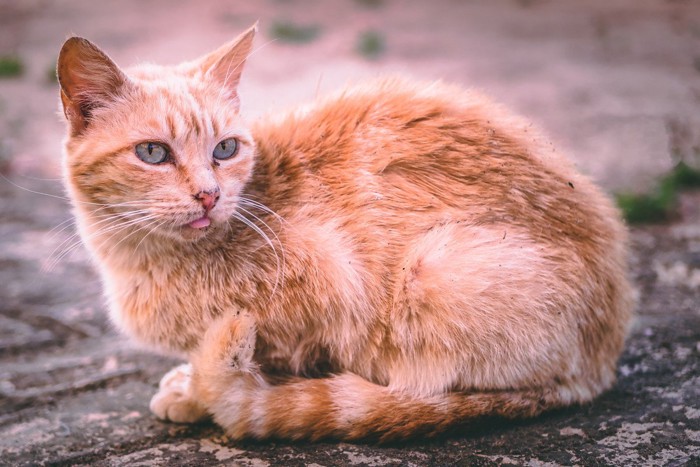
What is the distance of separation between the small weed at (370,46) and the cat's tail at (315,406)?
521cm

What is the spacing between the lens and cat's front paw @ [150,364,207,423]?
2008 mm

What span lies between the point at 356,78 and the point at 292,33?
4977 mm

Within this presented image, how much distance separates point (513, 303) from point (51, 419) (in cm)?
143

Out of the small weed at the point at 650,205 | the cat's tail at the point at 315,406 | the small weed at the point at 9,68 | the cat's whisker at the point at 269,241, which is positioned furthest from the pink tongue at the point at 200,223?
the small weed at the point at 9,68

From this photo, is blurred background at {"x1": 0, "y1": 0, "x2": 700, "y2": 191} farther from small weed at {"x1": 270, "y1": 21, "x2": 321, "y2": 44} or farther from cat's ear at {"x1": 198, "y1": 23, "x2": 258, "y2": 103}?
cat's ear at {"x1": 198, "y1": 23, "x2": 258, "y2": 103}

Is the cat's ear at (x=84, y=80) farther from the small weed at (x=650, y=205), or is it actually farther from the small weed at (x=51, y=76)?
the small weed at (x=51, y=76)

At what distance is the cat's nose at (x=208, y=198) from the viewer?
68.6 inches

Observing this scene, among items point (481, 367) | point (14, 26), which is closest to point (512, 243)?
point (481, 367)

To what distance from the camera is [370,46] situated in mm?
6691

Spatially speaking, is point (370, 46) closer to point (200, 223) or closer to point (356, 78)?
point (356, 78)

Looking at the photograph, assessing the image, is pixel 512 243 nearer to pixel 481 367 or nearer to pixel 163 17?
pixel 481 367

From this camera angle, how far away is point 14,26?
7270 millimetres

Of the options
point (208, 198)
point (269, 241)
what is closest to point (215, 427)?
point (269, 241)

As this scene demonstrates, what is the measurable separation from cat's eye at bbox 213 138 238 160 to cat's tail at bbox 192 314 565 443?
0.47m
